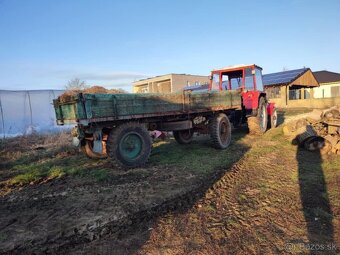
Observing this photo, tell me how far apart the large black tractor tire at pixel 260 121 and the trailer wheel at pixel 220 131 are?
195 centimetres

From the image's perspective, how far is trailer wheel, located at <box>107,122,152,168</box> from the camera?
20.7 feet

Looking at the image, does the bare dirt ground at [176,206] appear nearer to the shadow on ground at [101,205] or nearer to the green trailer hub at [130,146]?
the shadow on ground at [101,205]

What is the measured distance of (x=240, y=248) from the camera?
10.6 feet

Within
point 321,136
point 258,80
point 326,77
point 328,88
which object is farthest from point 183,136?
point 326,77

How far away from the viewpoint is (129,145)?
6668 mm

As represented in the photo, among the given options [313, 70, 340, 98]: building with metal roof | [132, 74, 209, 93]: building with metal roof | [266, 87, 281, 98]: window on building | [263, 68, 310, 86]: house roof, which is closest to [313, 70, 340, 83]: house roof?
[313, 70, 340, 98]: building with metal roof

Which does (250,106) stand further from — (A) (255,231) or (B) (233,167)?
(A) (255,231)

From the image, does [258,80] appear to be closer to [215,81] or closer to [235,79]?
[235,79]

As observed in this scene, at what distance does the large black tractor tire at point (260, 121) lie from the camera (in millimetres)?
10820

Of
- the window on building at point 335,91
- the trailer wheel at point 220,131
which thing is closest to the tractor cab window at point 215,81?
the trailer wheel at point 220,131

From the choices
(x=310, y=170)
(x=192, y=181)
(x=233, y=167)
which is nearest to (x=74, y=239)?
(x=192, y=181)

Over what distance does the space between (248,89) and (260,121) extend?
1.40 metres

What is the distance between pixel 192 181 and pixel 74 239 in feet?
8.99

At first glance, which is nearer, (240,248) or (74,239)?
(240,248)
